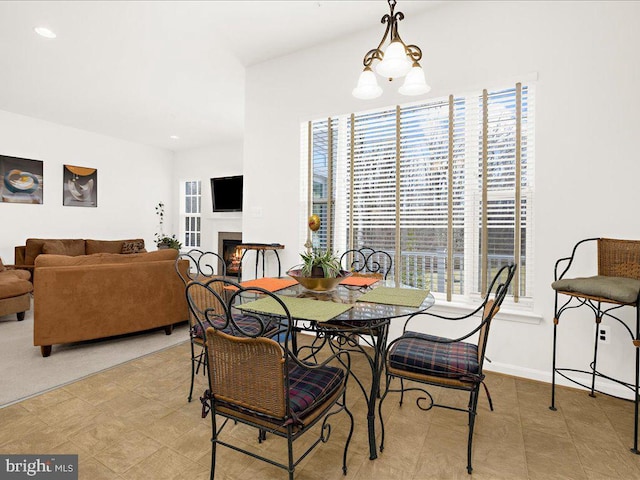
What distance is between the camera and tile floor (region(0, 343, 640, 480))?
61.5 inches

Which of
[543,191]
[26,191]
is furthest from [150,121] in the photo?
[543,191]

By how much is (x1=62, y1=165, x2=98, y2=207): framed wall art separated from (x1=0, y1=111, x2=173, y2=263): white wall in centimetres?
9

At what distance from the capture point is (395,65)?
5.59 ft

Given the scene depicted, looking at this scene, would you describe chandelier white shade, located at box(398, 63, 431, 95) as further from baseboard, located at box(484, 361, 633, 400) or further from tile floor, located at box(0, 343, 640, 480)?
baseboard, located at box(484, 361, 633, 400)

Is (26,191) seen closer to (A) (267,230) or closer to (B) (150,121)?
(B) (150,121)

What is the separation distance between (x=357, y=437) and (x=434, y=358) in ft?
2.03

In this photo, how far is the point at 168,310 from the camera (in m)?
3.47

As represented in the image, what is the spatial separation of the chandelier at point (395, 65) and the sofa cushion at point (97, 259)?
2585 mm

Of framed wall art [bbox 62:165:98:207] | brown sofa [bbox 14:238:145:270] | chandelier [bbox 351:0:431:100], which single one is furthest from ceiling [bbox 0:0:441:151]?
brown sofa [bbox 14:238:145:270]

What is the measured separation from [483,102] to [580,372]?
211 centimetres

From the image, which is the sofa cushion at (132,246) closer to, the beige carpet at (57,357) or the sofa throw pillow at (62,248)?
the sofa throw pillow at (62,248)

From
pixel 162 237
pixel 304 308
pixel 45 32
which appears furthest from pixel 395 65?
pixel 162 237

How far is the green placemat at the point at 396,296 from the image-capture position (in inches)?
68.4

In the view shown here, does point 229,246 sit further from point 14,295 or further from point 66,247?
point 14,295
